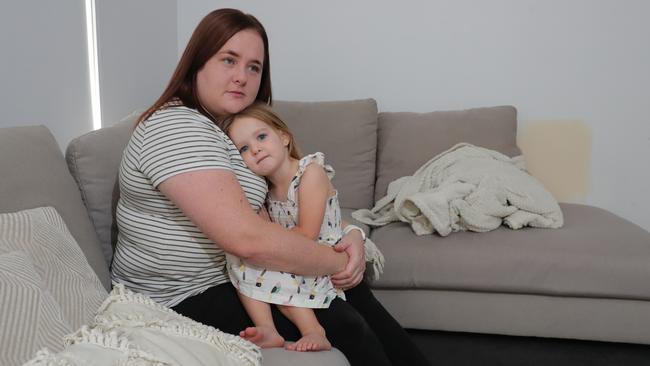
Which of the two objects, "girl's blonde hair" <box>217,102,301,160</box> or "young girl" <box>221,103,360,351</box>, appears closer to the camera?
"young girl" <box>221,103,360,351</box>

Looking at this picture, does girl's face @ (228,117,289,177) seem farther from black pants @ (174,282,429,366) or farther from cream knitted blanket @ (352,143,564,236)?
cream knitted blanket @ (352,143,564,236)

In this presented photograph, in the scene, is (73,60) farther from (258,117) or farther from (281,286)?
(281,286)

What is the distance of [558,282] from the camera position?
2023 millimetres

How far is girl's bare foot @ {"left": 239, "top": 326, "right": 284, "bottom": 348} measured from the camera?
121cm

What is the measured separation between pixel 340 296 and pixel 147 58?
74.5 inches

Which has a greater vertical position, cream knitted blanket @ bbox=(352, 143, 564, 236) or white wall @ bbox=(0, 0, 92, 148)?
white wall @ bbox=(0, 0, 92, 148)

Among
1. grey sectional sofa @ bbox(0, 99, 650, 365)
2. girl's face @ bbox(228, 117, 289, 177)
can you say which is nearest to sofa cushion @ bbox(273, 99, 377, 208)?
grey sectional sofa @ bbox(0, 99, 650, 365)

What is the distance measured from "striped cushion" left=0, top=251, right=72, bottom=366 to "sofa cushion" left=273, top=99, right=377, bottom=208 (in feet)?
5.42

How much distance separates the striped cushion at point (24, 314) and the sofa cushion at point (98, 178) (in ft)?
1.64

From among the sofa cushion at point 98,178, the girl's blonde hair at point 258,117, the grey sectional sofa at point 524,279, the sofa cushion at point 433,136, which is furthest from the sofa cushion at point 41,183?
the sofa cushion at point 433,136

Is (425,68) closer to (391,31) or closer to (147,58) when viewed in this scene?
(391,31)

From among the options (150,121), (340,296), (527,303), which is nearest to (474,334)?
(527,303)

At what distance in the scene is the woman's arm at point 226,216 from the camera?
1.17 m

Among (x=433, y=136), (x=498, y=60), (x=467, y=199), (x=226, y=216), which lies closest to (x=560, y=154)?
(x=498, y=60)
